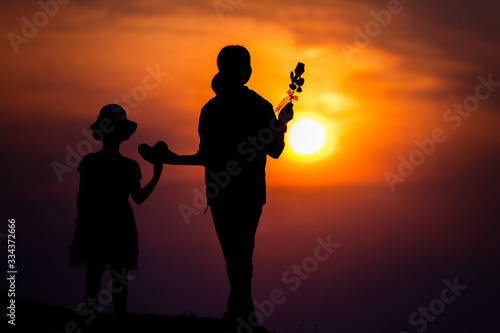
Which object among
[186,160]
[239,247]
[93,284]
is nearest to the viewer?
[239,247]

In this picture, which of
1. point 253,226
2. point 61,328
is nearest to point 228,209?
point 253,226

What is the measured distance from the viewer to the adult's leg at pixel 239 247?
8.30m

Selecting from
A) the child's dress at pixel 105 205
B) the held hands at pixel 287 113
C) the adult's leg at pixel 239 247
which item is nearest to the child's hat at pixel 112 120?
the child's dress at pixel 105 205

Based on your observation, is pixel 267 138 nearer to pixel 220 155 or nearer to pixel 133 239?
pixel 220 155

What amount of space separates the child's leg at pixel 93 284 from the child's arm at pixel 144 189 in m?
0.89

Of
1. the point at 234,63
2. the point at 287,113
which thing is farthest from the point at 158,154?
the point at 287,113

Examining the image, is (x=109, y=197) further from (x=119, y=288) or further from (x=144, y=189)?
(x=119, y=288)

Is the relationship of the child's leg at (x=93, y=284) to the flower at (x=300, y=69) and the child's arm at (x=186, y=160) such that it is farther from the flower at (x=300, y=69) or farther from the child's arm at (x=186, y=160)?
the flower at (x=300, y=69)

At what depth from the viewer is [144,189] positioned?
9.06m

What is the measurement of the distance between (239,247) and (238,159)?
0.97 metres

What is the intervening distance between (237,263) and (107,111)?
7.99ft

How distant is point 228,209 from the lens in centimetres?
841

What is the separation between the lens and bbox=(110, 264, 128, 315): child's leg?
29.0 ft

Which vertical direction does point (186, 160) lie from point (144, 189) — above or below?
above
